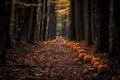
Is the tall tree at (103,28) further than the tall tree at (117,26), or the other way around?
the tall tree at (103,28)

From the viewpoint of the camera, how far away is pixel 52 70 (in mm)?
8289

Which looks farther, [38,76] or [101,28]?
[101,28]

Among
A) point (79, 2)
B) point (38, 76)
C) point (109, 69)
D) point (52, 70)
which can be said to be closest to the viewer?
point (38, 76)

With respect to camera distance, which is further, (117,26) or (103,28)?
(103,28)

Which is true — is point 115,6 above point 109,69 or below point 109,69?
above

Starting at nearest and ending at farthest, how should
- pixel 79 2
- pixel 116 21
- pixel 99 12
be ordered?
pixel 116 21
pixel 99 12
pixel 79 2

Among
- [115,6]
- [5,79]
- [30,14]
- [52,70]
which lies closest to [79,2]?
[30,14]

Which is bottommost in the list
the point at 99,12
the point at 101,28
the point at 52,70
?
the point at 52,70

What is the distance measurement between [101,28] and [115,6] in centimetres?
317

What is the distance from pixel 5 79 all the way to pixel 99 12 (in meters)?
7.15

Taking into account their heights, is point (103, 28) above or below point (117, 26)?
below

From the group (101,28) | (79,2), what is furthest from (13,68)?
(79,2)

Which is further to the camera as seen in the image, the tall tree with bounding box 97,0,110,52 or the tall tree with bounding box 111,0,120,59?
the tall tree with bounding box 97,0,110,52

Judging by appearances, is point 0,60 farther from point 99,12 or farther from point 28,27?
point 28,27
